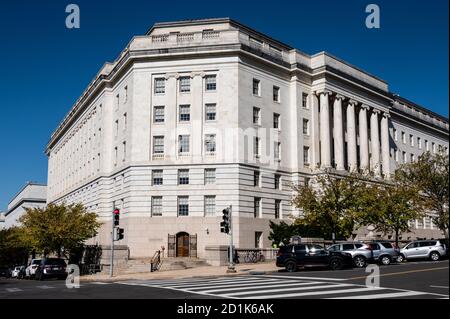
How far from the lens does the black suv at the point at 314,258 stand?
106 feet

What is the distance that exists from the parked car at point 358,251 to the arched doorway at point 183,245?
53.0 feet

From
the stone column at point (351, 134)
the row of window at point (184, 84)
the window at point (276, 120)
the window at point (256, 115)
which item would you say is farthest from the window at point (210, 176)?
the stone column at point (351, 134)

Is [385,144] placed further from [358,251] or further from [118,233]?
[118,233]

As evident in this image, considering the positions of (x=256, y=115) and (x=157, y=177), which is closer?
(x=157, y=177)

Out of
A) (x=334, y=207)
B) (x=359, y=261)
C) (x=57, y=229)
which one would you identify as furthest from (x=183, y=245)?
(x=359, y=261)

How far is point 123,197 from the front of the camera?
2008 inches

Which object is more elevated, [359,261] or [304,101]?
[304,101]

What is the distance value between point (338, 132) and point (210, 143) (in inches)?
651

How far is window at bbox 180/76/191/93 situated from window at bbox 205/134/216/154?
534cm

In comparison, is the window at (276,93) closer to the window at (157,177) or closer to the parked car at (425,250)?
the window at (157,177)

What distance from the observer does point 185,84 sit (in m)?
50.7

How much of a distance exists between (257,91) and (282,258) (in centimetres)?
2314

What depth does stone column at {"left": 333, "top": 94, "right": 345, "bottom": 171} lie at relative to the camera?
2222 inches
